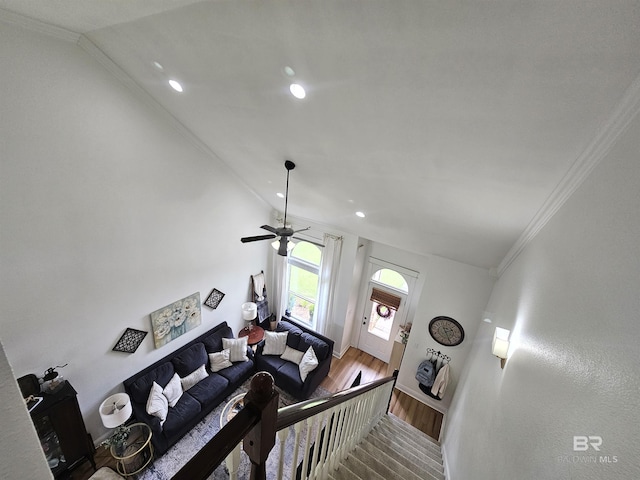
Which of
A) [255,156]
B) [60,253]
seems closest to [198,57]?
[255,156]

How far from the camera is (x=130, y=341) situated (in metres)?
3.97

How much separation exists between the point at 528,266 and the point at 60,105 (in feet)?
15.7

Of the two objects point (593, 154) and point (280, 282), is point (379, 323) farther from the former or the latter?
point (593, 154)

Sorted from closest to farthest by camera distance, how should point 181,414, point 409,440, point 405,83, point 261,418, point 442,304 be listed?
point 261,418 → point 405,83 → point 409,440 → point 181,414 → point 442,304

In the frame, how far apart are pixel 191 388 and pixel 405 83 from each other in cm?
509

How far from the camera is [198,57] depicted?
2311mm

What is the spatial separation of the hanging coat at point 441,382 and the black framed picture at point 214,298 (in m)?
4.23

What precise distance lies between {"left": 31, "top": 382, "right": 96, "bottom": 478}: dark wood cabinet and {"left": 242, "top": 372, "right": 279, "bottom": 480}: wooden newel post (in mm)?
3441

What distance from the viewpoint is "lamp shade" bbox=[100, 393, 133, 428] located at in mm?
3475

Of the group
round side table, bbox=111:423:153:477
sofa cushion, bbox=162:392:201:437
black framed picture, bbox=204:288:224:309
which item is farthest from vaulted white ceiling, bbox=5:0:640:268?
round side table, bbox=111:423:153:477

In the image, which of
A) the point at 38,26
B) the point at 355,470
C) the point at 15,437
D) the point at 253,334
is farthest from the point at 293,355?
the point at 38,26

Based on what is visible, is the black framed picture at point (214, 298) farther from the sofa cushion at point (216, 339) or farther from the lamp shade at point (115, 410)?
the lamp shade at point (115, 410)

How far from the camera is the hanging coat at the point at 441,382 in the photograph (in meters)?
4.87

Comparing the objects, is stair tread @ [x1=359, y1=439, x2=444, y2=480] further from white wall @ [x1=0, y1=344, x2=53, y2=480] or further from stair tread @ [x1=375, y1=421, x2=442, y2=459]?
white wall @ [x1=0, y1=344, x2=53, y2=480]
